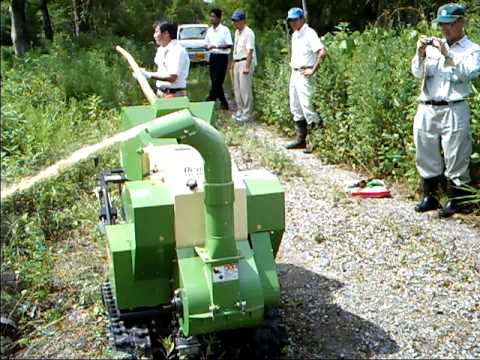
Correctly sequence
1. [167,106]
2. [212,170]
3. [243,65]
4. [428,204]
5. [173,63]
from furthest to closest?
[243,65] → [173,63] → [428,204] → [167,106] → [212,170]

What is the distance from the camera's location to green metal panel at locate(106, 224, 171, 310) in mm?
3986

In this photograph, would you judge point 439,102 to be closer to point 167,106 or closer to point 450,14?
point 450,14

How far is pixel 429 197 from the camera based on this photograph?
696 cm

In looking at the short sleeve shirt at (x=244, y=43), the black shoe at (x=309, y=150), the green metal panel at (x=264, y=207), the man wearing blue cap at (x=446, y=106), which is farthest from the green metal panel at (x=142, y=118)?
the short sleeve shirt at (x=244, y=43)

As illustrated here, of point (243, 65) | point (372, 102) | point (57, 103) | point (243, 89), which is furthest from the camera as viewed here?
point (243, 89)

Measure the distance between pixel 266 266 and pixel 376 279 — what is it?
1.67 meters

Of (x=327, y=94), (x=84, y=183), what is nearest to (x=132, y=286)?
(x=84, y=183)

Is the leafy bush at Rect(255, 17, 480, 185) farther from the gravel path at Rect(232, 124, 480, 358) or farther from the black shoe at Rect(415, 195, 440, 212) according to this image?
the gravel path at Rect(232, 124, 480, 358)

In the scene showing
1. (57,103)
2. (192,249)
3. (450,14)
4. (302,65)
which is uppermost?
(450,14)

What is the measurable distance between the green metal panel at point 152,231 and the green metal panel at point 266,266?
464 mm

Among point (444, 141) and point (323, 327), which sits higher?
point (444, 141)

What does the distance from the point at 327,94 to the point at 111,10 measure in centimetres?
2017

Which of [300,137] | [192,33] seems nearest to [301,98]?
[300,137]

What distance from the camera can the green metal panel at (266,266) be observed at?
12.8 ft
